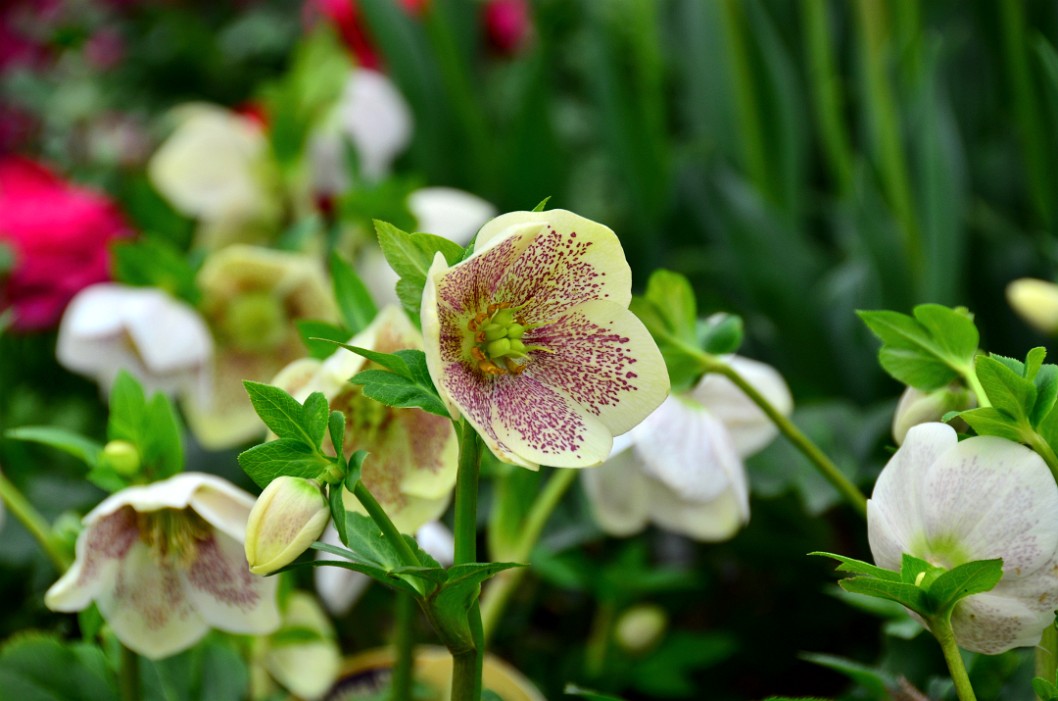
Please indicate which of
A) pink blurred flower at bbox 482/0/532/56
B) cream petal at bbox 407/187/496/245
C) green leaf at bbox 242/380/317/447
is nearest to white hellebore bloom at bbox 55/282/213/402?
cream petal at bbox 407/187/496/245

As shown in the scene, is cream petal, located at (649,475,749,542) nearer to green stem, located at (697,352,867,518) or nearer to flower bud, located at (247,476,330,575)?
green stem, located at (697,352,867,518)

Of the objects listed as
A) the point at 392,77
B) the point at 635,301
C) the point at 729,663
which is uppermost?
the point at 635,301

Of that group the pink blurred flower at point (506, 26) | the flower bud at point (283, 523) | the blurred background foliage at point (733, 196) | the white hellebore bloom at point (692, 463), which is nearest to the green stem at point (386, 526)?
the flower bud at point (283, 523)

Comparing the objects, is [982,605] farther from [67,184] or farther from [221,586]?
[67,184]

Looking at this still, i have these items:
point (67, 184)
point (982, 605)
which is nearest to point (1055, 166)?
point (982, 605)

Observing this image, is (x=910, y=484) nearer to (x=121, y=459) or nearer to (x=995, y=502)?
(x=995, y=502)

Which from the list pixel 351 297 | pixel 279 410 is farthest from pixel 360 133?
pixel 279 410
